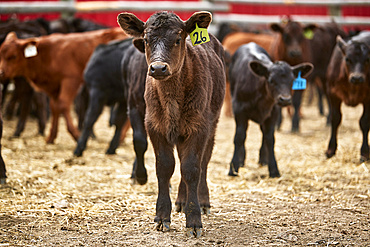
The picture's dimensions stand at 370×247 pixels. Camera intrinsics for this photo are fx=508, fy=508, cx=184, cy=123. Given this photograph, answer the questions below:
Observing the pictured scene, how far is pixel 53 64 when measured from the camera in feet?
27.3

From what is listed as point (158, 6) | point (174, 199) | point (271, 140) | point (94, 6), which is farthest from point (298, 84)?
point (94, 6)

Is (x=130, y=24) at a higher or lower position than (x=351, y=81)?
higher

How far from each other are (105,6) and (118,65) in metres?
5.68

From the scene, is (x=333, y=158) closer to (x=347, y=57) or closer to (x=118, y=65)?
(x=347, y=57)

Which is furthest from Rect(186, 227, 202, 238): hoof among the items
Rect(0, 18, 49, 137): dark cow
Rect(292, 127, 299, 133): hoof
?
Rect(292, 127, 299, 133): hoof

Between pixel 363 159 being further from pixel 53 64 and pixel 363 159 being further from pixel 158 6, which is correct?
pixel 158 6

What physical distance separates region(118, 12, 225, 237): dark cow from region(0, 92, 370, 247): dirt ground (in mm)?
278

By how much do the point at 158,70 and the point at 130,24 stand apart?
2.76 ft

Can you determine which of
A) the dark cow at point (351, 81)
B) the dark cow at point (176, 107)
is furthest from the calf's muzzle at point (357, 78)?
the dark cow at point (176, 107)

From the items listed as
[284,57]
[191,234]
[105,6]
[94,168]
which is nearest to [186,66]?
[191,234]

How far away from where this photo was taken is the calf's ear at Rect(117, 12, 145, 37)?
4336mm

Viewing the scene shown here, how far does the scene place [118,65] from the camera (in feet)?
24.5

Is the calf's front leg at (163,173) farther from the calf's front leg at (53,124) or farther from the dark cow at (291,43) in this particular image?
the dark cow at (291,43)

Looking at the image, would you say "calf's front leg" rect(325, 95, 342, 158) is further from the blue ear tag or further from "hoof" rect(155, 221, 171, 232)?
"hoof" rect(155, 221, 171, 232)
